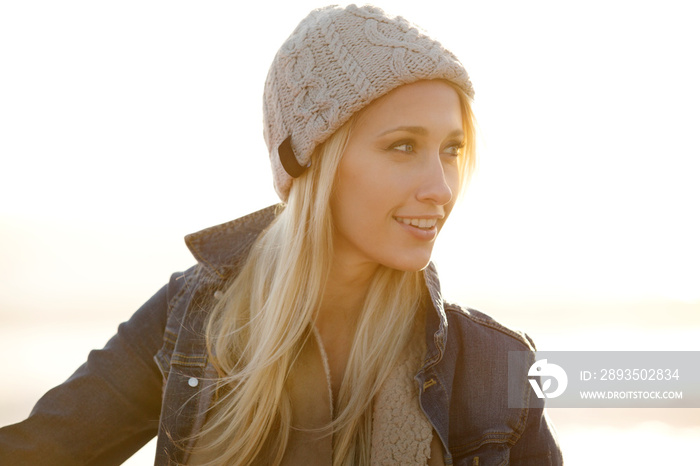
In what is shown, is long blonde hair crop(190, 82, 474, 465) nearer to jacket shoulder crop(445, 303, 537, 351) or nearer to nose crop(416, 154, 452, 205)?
jacket shoulder crop(445, 303, 537, 351)

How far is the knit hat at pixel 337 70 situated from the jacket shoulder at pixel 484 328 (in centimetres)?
68

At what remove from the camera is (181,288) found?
236 cm

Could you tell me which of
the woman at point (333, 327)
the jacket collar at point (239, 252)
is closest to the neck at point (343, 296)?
the woman at point (333, 327)

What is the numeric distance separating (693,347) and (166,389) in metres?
4.29

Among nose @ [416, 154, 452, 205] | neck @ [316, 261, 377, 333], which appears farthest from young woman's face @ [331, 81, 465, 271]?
neck @ [316, 261, 377, 333]

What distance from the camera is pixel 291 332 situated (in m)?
2.21

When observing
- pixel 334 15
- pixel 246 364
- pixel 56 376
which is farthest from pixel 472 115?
pixel 56 376

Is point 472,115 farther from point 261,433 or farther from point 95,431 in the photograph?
point 95,431

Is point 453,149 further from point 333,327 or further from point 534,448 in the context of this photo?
point 534,448

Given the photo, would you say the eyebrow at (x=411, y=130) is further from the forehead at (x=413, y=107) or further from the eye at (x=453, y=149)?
the eye at (x=453, y=149)

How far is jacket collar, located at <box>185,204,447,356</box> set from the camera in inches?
88.8

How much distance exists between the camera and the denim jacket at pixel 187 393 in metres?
2.13

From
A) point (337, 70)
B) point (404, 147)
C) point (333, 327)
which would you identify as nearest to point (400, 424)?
point (333, 327)

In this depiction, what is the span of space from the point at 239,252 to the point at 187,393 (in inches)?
19.8
